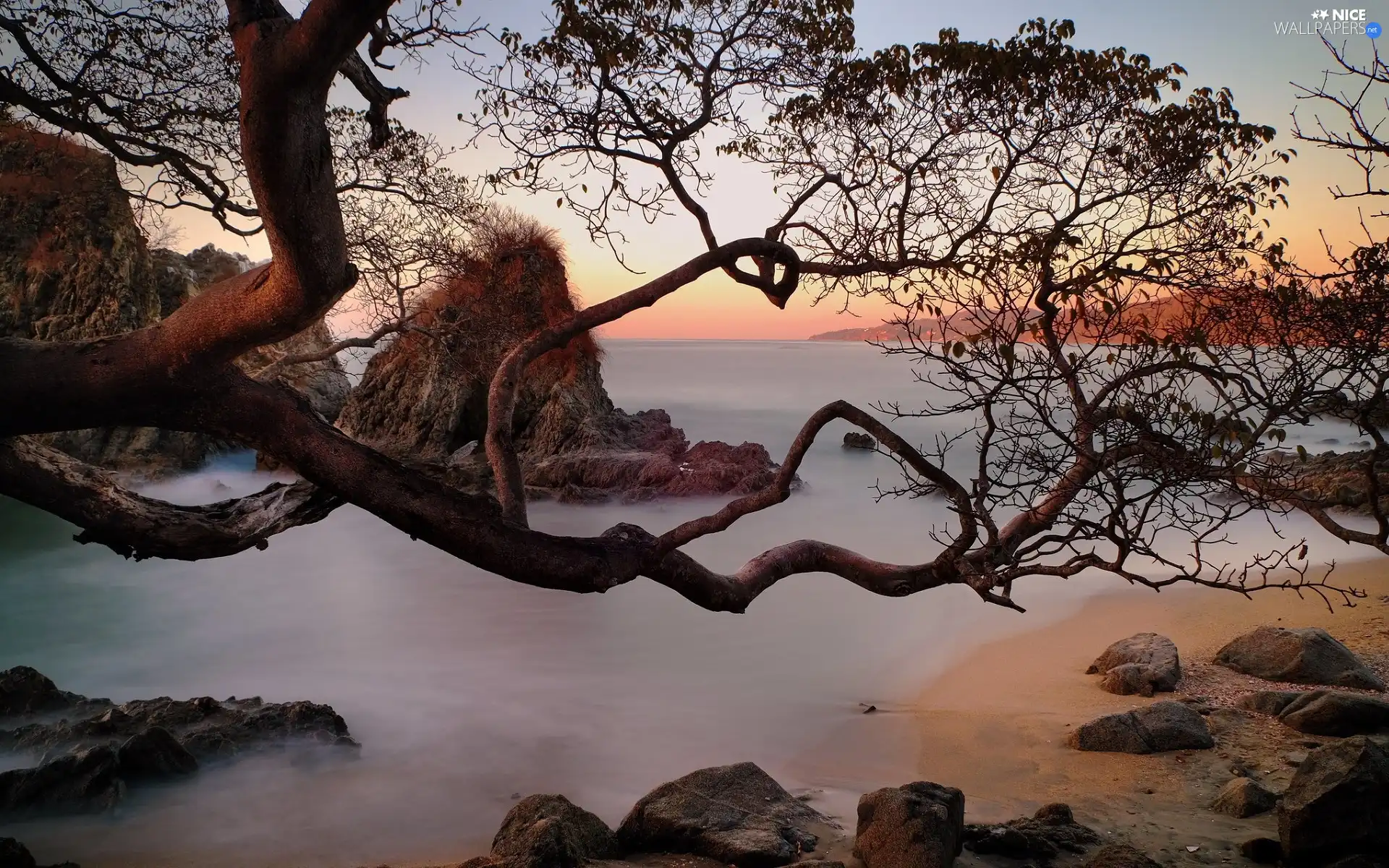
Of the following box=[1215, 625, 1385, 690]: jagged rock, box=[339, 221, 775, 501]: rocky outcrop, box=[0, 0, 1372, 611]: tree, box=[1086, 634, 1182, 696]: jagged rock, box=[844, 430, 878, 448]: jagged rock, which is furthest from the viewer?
box=[844, 430, 878, 448]: jagged rock

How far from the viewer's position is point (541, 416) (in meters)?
18.5

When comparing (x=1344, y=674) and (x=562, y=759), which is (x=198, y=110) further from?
(x=1344, y=674)

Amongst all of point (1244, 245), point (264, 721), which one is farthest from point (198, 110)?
point (1244, 245)

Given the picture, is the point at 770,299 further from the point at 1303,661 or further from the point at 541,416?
the point at 541,416

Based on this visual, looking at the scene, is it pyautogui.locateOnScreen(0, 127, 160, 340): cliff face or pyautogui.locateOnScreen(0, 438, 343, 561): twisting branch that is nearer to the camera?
pyautogui.locateOnScreen(0, 438, 343, 561): twisting branch

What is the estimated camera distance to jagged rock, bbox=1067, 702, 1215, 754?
23.3 ft

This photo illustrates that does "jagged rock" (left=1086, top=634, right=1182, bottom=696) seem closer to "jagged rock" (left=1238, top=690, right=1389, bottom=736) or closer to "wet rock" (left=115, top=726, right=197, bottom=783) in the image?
"jagged rock" (left=1238, top=690, right=1389, bottom=736)

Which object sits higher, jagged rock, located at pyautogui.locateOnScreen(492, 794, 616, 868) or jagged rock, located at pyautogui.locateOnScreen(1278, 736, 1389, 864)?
jagged rock, located at pyautogui.locateOnScreen(1278, 736, 1389, 864)

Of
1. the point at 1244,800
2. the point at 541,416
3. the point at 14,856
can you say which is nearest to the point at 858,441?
the point at 541,416

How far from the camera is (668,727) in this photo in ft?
31.5

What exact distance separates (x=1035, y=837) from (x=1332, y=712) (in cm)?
320

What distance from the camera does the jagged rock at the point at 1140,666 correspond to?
27.9 ft

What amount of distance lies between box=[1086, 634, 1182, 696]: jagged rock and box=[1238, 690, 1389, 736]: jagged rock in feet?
3.19

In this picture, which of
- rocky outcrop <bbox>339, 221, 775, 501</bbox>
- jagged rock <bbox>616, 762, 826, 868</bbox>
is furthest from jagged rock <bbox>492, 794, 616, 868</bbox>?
rocky outcrop <bbox>339, 221, 775, 501</bbox>
